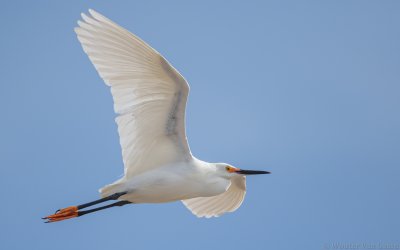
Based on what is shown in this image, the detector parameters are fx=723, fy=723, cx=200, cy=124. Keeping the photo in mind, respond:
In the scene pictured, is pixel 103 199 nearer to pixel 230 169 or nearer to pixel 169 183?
pixel 169 183

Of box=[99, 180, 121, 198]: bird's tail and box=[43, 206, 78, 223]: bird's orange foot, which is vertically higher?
box=[99, 180, 121, 198]: bird's tail

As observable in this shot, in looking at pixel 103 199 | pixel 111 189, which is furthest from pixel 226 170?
pixel 103 199

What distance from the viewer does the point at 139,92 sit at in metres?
11.4

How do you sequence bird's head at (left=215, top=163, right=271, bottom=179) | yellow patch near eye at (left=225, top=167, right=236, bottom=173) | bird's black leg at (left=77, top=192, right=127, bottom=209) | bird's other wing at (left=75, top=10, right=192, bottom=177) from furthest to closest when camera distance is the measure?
yellow patch near eye at (left=225, top=167, right=236, bottom=173)
bird's head at (left=215, top=163, right=271, bottom=179)
bird's black leg at (left=77, top=192, right=127, bottom=209)
bird's other wing at (left=75, top=10, right=192, bottom=177)

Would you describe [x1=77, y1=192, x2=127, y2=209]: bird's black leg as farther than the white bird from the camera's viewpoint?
Yes

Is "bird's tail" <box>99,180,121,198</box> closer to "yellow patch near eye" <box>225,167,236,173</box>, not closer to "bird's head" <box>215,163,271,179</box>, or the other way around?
"bird's head" <box>215,163,271,179</box>

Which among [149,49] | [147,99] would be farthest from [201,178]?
[149,49]

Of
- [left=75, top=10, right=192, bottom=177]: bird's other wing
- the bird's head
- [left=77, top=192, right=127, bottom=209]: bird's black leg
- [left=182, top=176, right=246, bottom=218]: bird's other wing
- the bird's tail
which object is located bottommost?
[left=182, top=176, right=246, bottom=218]: bird's other wing

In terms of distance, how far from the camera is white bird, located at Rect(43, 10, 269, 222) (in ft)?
36.0

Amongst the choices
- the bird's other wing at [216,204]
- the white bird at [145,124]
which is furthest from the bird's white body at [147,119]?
the bird's other wing at [216,204]

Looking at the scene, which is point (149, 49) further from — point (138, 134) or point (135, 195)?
point (135, 195)

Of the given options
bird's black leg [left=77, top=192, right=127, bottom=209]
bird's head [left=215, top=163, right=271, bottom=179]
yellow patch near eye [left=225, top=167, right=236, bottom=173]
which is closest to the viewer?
bird's black leg [left=77, top=192, right=127, bottom=209]

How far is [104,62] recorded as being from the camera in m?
11.1

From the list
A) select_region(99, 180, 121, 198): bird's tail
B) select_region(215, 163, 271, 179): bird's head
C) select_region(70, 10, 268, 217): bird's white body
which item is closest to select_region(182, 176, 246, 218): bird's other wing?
select_region(215, 163, 271, 179): bird's head
